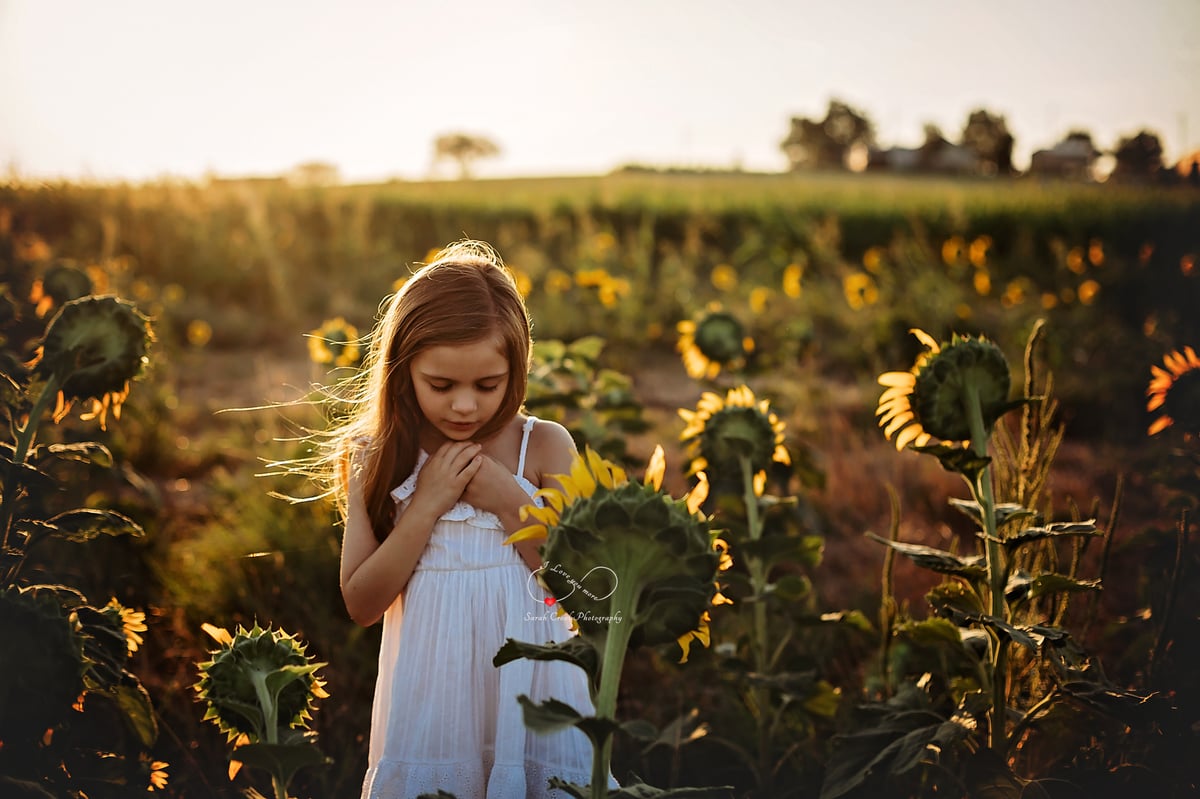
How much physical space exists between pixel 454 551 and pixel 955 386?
87 cm

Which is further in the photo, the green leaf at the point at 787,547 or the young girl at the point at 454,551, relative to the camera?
the green leaf at the point at 787,547

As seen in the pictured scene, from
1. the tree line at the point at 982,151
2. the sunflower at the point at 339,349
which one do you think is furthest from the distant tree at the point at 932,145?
the sunflower at the point at 339,349

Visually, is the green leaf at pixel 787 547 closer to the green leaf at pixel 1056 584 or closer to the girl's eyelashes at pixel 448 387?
the green leaf at pixel 1056 584

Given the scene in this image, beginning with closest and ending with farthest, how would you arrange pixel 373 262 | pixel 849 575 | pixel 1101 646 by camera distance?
pixel 1101 646, pixel 849 575, pixel 373 262

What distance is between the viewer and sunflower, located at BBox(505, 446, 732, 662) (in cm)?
98

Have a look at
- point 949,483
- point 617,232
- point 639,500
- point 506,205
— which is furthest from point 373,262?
point 639,500

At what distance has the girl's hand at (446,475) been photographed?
1629mm

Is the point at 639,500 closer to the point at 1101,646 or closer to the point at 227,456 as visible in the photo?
the point at 1101,646

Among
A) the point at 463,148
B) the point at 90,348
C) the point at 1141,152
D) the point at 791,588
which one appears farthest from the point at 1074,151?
the point at 463,148

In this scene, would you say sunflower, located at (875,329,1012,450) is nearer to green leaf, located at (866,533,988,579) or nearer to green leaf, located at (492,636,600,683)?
green leaf, located at (866,533,988,579)

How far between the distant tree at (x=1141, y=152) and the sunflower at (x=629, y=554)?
8.43 ft

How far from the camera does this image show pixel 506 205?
18.3 metres

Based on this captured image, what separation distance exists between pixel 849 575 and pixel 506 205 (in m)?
15.7

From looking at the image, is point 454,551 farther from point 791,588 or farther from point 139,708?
point 791,588
